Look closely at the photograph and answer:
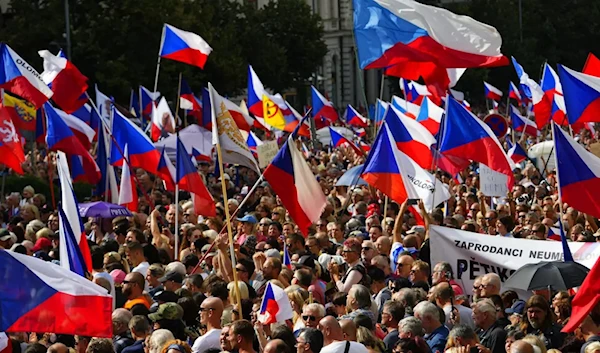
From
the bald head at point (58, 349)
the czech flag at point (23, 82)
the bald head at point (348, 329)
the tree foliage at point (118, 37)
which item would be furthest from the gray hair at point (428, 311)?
the tree foliage at point (118, 37)

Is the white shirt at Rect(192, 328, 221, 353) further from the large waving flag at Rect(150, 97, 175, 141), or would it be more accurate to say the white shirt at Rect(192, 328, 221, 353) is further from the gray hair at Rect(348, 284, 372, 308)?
the large waving flag at Rect(150, 97, 175, 141)

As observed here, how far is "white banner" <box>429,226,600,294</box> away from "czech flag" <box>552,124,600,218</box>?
490 mm

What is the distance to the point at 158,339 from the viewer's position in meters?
8.73

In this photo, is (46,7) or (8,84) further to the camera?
(46,7)

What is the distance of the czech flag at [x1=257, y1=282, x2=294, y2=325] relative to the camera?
9.48 m

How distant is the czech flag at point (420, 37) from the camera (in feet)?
49.9

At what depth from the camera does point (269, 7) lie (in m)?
64.2

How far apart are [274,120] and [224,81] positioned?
25.5m

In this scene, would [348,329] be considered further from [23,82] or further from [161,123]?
[161,123]

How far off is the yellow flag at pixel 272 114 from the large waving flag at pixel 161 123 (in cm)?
239

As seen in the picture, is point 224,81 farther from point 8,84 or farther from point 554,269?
point 554,269

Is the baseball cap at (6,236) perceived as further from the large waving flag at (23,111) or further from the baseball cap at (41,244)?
the large waving flag at (23,111)

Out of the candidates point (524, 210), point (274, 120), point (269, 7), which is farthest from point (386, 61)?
point (269, 7)

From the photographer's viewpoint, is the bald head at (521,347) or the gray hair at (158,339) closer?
the bald head at (521,347)
